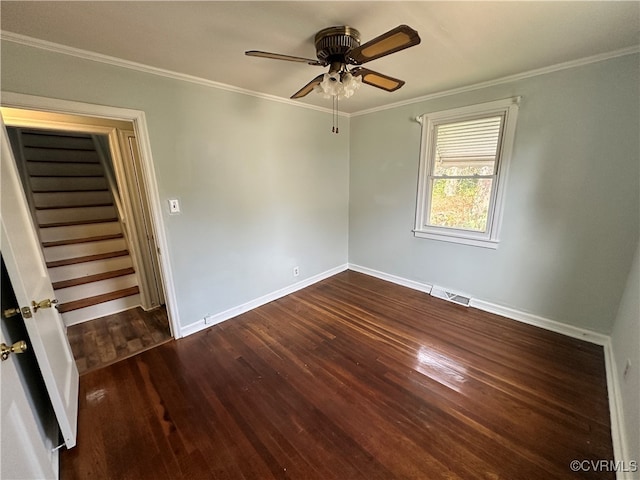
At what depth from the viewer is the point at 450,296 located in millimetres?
3115

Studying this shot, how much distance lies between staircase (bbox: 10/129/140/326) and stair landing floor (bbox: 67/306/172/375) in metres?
0.21

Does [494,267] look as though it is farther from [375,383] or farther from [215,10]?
[215,10]

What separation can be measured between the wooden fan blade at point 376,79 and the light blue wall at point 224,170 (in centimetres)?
139

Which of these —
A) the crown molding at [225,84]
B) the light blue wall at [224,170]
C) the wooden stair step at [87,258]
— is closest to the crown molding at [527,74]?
the crown molding at [225,84]

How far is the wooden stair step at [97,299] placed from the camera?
2745 mm

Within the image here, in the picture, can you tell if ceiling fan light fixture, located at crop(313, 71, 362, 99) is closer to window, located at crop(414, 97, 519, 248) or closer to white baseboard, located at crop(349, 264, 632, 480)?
window, located at crop(414, 97, 519, 248)

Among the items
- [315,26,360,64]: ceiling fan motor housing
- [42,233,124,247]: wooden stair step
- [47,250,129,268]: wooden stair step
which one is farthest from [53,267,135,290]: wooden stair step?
[315,26,360,64]: ceiling fan motor housing

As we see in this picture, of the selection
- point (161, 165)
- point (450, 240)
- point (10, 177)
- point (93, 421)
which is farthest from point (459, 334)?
point (10, 177)

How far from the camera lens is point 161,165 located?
215 cm

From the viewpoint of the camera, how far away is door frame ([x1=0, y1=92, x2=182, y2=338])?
1595 millimetres

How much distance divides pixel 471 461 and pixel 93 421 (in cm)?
229

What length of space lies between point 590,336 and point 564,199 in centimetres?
125

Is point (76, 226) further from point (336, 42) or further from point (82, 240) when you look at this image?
point (336, 42)

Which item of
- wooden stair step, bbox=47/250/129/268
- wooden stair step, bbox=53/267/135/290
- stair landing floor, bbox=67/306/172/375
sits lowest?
stair landing floor, bbox=67/306/172/375
